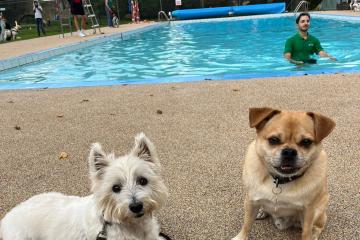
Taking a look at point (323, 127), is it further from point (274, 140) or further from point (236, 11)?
point (236, 11)

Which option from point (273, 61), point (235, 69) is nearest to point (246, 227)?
point (235, 69)

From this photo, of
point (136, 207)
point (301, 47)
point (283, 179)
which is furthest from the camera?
point (301, 47)

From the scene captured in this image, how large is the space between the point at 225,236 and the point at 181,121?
3.08 metres

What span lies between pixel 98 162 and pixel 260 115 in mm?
1298

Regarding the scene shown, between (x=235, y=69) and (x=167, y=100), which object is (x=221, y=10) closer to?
(x=235, y=69)

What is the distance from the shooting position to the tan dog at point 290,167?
3.11 meters

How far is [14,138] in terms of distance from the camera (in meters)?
6.31

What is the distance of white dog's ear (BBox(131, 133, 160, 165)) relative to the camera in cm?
307

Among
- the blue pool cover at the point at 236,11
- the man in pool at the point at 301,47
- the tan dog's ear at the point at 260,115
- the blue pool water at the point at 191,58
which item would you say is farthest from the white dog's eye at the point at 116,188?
the blue pool cover at the point at 236,11

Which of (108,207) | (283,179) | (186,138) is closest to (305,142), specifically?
(283,179)

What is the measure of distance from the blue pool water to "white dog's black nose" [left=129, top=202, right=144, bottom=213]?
6.84 metres

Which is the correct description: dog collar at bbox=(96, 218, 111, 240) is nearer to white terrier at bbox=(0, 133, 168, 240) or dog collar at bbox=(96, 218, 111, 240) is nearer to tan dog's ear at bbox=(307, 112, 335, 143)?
white terrier at bbox=(0, 133, 168, 240)

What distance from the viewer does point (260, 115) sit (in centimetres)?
326

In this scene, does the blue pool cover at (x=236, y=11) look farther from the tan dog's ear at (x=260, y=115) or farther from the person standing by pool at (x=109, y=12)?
the tan dog's ear at (x=260, y=115)
